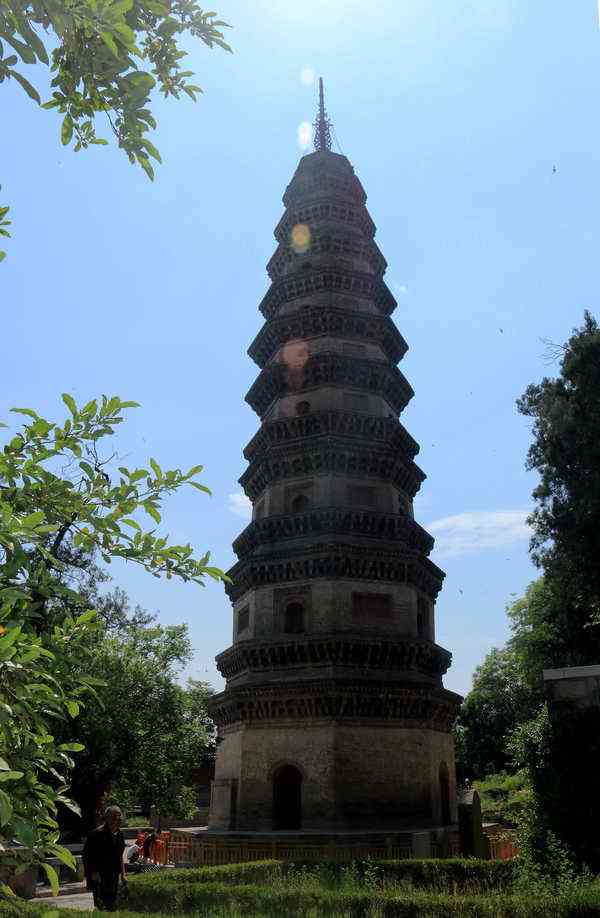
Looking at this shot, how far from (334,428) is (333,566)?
472 centimetres

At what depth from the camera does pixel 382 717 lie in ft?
70.9

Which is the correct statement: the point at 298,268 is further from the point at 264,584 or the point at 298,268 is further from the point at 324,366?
the point at 264,584

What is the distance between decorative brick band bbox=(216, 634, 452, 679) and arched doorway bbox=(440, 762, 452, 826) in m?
3.25

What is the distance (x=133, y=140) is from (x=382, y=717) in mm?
20425

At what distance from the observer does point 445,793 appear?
926 inches

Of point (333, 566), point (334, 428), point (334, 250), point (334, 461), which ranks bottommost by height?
point (333, 566)

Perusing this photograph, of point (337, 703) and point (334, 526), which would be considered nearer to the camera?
point (337, 703)

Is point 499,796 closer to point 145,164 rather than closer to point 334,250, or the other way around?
point 334,250

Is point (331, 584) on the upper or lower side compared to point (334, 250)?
lower

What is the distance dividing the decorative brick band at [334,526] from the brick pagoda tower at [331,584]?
49 millimetres

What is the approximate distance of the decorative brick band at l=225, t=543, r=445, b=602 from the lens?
23.0 metres

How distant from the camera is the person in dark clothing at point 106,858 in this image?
8.74m

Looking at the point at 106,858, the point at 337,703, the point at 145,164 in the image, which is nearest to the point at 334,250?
the point at 337,703

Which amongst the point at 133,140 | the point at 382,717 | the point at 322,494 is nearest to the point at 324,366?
the point at 322,494
